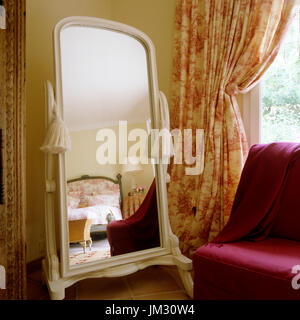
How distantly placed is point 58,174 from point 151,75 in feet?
2.72

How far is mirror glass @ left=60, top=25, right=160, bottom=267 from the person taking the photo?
154 cm

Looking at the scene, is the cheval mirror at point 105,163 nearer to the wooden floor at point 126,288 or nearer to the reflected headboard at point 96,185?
the reflected headboard at point 96,185

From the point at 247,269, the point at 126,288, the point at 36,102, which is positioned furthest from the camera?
the point at 36,102

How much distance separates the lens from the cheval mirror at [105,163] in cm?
149

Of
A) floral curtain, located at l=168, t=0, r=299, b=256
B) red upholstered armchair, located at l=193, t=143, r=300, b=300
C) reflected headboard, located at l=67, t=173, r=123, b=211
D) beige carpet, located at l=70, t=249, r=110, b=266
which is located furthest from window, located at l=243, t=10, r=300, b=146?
beige carpet, located at l=70, t=249, r=110, b=266

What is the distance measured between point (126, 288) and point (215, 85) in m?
1.49

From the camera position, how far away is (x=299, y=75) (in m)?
1.84

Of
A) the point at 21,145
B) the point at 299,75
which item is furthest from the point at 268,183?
the point at 21,145

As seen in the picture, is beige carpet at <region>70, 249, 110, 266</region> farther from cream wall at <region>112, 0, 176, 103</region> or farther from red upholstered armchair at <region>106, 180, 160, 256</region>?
cream wall at <region>112, 0, 176, 103</region>

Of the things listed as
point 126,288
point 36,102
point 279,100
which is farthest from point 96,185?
point 279,100

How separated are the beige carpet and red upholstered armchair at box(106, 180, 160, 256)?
48mm

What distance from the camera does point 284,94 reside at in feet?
6.25

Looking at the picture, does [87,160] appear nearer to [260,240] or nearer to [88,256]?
[88,256]
